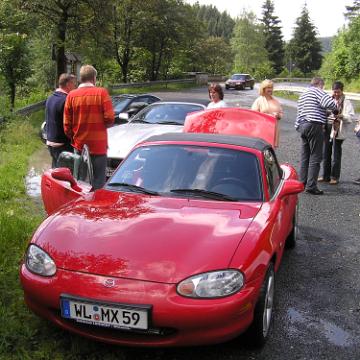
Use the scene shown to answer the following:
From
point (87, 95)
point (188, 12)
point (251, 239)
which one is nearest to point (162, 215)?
point (251, 239)

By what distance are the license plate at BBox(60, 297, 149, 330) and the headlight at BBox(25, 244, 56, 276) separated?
27 cm

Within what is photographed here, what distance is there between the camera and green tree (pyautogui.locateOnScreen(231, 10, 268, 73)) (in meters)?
84.9

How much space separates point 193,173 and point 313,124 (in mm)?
4358

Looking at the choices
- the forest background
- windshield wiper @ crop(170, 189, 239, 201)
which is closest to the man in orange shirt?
windshield wiper @ crop(170, 189, 239, 201)

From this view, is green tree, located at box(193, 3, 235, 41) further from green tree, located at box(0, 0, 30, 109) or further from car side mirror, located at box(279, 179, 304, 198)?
car side mirror, located at box(279, 179, 304, 198)

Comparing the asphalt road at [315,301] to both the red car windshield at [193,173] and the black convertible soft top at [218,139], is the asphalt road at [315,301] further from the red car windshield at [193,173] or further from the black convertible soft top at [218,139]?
the black convertible soft top at [218,139]

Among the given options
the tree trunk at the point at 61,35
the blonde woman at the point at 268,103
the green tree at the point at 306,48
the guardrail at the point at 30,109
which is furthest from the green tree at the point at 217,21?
the blonde woman at the point at 268,103

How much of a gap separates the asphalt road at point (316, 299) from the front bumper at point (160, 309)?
0.34 metres

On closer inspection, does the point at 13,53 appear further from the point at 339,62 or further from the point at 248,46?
the point at 248,46

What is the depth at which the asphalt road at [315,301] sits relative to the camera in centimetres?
356

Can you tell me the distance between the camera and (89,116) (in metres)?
6.25

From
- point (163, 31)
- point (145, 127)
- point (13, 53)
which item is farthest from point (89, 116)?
point (163, 31)

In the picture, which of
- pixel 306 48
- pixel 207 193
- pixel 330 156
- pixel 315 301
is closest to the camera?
pixel 207 193

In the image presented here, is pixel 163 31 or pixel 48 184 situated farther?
pixel 163 31
